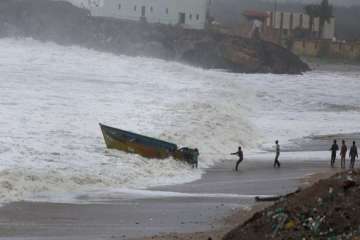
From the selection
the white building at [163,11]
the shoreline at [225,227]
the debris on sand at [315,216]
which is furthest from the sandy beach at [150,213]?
the white building at [163,11]

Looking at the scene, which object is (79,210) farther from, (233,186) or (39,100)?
(39,100)

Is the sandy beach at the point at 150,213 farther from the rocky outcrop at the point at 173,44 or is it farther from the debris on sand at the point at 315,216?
the rocky outcrop at the point at 173,44

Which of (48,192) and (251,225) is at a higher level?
(251,225)

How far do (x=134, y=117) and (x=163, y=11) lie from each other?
53.3m

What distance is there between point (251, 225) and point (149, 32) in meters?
71.1

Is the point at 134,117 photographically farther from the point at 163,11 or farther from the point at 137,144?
the point at 163,11

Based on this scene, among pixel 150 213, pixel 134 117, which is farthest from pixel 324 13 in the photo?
pixel 150 213

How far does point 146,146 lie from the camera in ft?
81.7

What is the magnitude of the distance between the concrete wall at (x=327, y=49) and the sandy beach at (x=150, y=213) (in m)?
89.8

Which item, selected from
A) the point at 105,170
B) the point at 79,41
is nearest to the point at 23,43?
the point at 79,41

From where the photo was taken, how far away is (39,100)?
38.2 meters

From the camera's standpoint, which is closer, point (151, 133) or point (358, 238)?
point (358, 238)

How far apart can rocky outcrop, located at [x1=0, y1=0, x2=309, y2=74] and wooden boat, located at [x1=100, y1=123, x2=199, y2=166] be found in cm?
5306

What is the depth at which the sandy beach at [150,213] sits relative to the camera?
15047mm
